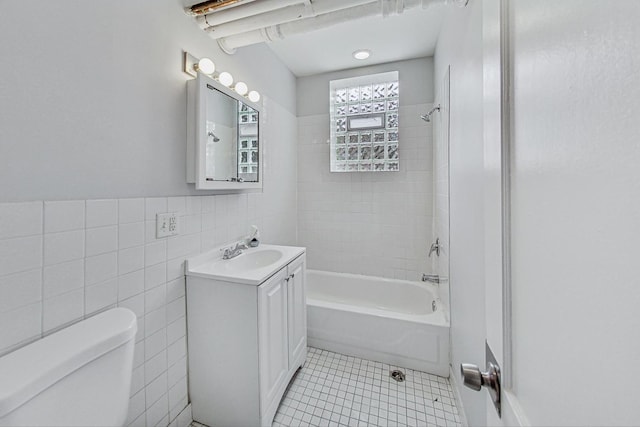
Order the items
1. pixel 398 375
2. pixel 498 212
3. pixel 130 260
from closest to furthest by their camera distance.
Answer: pixel 498 212, pixel 130 260, pixel 398 375

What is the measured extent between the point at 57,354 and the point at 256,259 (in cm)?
115

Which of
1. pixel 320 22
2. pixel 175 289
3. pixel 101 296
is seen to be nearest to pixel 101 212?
pixel 101 296

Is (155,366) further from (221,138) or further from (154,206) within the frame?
(221,138)

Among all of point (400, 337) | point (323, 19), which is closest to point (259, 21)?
point (323, 19)

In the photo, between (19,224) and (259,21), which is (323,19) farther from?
(19,224)

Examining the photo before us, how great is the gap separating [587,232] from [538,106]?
0.66 feet

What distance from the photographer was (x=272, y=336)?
1.46m

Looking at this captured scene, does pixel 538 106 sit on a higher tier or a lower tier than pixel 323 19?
lower

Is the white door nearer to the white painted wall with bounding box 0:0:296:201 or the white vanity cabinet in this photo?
the white vanity cabinet

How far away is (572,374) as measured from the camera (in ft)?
1.05

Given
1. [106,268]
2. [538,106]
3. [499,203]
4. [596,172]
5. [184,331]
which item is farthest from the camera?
[184,331]

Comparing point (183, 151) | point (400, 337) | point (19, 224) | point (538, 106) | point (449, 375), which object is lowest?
point (449, 375)

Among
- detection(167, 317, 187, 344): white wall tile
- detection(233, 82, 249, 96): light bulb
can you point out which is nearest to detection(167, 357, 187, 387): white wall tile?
detection(167, 317, 187, 344): white wall tile

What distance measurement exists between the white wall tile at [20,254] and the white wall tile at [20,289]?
0.8 inches
